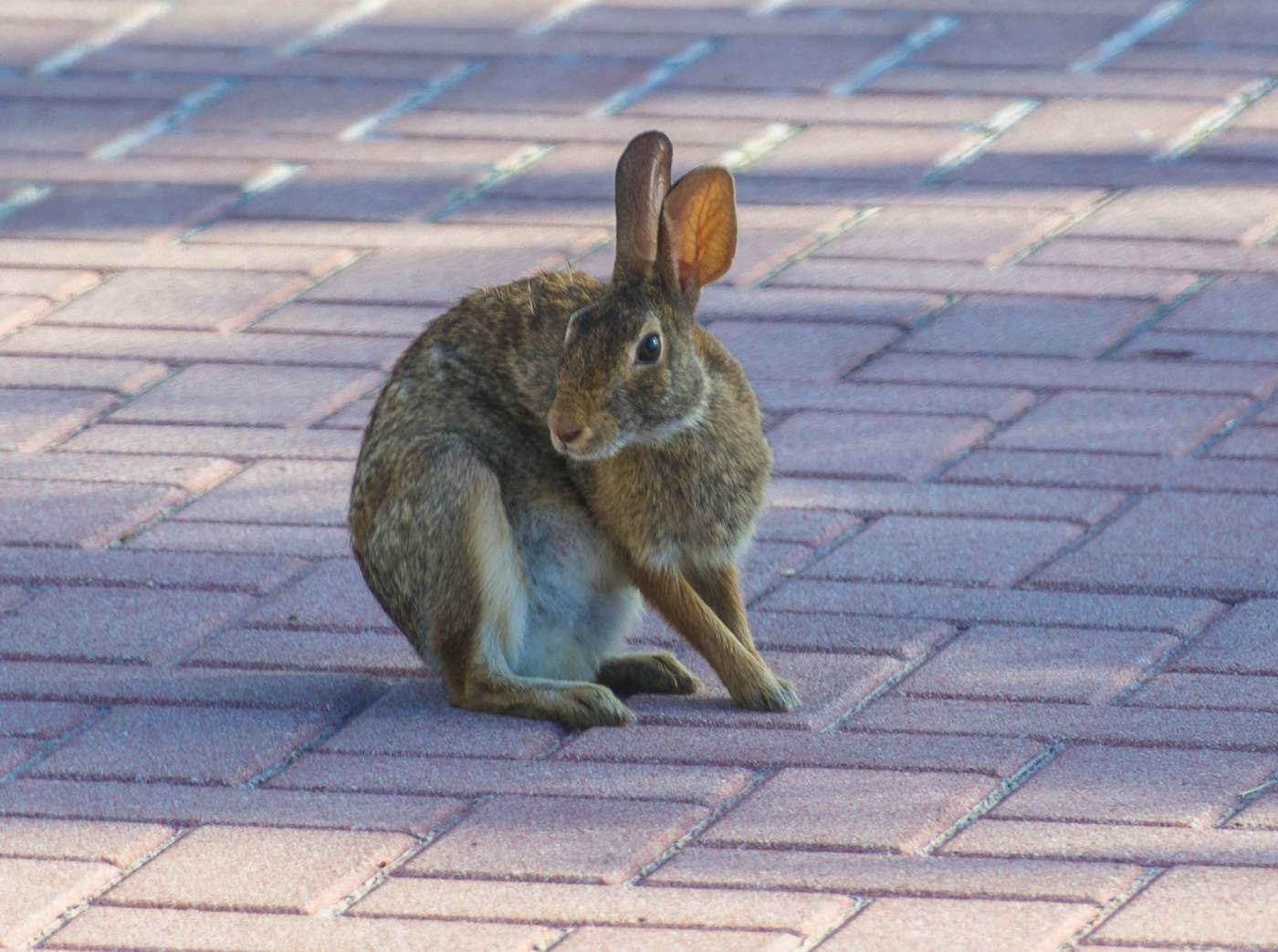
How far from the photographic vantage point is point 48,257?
6254 mm

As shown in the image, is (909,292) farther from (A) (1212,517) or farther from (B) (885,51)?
(B) (885,51)

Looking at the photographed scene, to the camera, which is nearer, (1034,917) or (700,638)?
(1034,917)

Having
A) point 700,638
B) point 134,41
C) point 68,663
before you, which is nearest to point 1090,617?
point 700,638

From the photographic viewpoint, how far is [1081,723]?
12.6 feet

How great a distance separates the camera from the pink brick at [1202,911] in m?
3.13

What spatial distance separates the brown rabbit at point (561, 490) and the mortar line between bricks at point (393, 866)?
407 millimetres

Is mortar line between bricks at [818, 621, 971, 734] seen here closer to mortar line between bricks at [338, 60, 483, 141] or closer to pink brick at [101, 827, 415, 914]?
pink brick at [101, 827, 415, 914]

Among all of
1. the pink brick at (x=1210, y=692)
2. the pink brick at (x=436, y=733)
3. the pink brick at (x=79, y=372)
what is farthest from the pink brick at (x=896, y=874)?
the pink brick at (x=79, y=372)

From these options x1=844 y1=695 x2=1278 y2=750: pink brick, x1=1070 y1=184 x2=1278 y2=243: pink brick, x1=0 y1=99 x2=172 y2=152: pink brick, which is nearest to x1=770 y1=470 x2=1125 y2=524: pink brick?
x1=844 y1=695 x2=1278 y2=750: pink brick

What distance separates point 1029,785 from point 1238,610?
80 centimetres

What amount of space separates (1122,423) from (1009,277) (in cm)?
89

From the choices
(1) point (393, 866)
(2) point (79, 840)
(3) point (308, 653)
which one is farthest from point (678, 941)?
(3) point (308, 653)

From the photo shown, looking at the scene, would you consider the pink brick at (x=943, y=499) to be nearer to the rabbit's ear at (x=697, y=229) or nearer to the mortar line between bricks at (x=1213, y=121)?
the rabbit's ear at (x=697, y=229)

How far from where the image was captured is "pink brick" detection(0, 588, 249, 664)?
4262 millimetres
